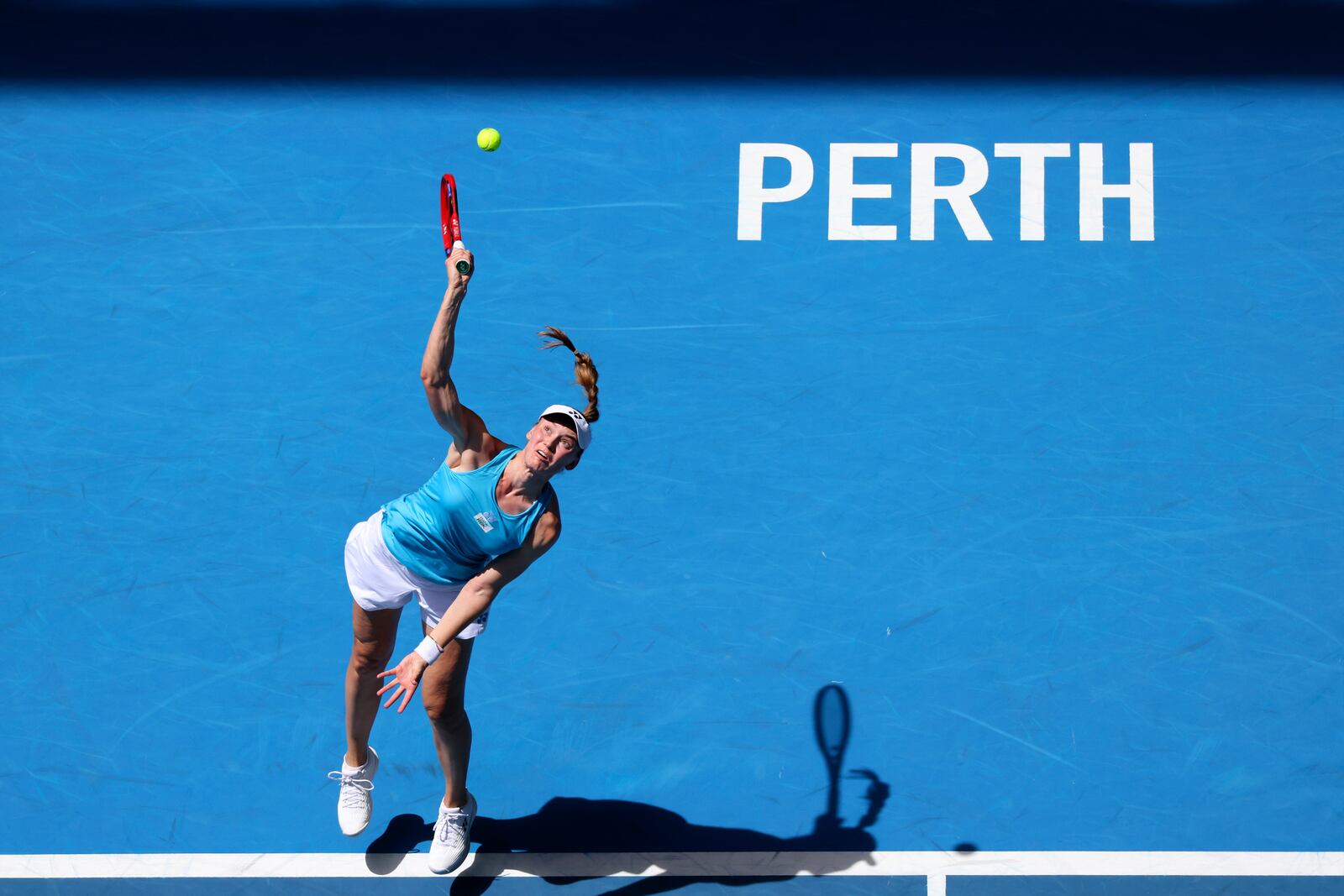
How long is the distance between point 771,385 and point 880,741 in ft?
6.30

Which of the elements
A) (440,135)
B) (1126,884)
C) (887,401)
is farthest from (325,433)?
(1126,884)

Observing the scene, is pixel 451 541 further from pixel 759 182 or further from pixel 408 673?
pixel 759 182

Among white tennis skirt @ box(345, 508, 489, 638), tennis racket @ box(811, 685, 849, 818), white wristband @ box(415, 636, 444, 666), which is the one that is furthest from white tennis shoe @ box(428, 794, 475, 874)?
tennis racket @ box(811, 685, 849, 818)

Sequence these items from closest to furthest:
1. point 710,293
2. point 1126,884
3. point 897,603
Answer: point 1126,884
point 897,603
point 710,293

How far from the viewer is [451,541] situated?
7.36 metres

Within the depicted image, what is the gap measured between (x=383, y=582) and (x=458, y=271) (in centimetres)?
142

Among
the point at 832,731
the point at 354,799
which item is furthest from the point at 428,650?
the point at 832,731

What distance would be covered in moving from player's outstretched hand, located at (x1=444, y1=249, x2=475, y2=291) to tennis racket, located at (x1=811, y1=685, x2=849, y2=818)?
9.51 feet

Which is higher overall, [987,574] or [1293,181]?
[1293,181]

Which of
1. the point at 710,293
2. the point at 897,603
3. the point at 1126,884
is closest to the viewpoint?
the point at 1126,884

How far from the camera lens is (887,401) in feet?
30.3

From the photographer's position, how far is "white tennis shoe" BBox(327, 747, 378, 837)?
8.09 metres

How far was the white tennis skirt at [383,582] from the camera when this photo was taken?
7.48 metres

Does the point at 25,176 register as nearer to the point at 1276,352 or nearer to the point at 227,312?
the point at 227,312
